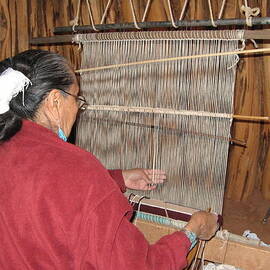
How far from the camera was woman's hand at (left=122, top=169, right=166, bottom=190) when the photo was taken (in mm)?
1501

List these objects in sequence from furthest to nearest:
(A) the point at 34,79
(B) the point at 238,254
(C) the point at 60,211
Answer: (B) the point at 238,254 < (A) the point at 34,79 < (C) the point at 60,211

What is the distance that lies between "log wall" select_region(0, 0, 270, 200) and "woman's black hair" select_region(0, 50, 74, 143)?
1369 millimetres

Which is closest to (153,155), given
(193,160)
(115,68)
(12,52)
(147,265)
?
(193,160)

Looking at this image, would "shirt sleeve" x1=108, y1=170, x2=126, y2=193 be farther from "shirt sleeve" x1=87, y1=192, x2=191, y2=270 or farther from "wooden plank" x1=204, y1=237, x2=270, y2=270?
"shirt sleeve" x1=87, y1=192, x2=191, y2=270

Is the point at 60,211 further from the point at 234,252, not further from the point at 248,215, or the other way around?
the point at 248,215

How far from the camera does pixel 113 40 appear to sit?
1.48 metres

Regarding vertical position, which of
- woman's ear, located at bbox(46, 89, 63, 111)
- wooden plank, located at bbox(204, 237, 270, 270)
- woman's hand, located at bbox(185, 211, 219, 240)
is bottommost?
wooden plank, located at bbox(204, 237, 270, 270)

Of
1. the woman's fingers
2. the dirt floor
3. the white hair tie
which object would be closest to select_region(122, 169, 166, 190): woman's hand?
the woman's fingers

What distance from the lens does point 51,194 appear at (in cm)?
84

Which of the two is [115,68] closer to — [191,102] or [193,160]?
[191,102]

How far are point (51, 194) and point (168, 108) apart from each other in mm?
724

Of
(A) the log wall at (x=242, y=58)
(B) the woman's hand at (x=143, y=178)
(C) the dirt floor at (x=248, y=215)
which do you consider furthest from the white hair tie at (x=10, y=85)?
(C) the dirt floor at (x=248, y=215)

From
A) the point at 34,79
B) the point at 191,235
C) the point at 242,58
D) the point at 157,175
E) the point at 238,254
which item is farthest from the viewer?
the point at 242,58

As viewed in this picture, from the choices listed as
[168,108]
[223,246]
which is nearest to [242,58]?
[168,108]
